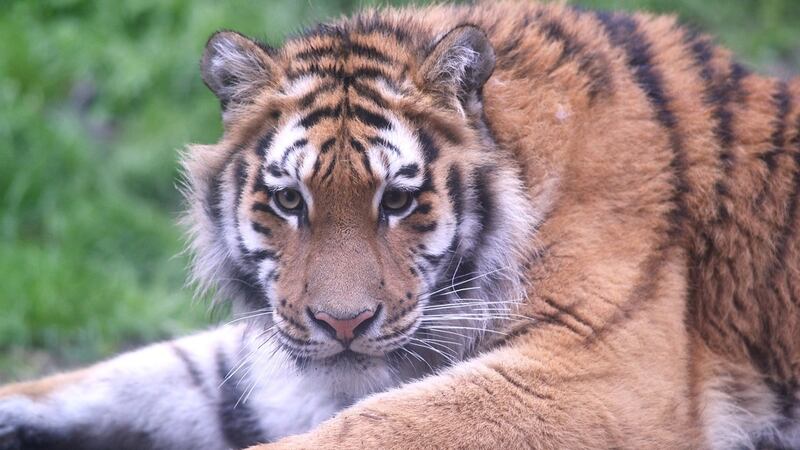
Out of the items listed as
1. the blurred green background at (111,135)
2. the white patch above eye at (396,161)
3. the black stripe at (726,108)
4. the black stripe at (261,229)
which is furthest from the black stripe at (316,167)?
the blurred green background at (111,135)

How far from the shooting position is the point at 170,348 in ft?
12.5

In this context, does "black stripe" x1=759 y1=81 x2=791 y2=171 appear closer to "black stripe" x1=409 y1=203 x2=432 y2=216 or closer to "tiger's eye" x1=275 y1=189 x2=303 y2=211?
"black stripe" x1=409 y1=203 x2=432 y2=216

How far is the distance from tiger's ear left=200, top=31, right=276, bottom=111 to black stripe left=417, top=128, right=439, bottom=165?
44 centimetres

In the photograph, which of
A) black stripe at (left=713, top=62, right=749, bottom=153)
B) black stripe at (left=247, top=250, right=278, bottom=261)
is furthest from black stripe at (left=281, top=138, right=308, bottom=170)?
black stripe at (left=713, top=62, right=749, bottom=153)

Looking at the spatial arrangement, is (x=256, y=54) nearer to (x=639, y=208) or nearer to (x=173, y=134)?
(x=639, y=208)

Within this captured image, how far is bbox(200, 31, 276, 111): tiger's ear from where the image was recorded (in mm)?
3119

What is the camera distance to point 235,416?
3.70m

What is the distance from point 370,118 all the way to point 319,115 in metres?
0.13

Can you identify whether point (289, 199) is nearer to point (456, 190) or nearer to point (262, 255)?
point (262, 255)

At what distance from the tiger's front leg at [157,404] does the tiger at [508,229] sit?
0.77 feet

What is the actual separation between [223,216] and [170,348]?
0.76m

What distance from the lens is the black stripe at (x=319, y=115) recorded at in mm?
3025

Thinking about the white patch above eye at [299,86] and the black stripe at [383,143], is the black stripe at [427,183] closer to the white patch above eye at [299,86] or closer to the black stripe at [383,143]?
the black stripe at [383,143]

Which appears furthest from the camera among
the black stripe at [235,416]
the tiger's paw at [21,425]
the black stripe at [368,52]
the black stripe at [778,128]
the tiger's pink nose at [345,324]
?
the black stripe at [235,416]
